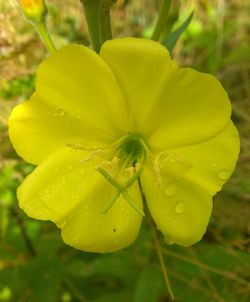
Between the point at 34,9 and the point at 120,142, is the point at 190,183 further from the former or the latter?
the point at 34,9

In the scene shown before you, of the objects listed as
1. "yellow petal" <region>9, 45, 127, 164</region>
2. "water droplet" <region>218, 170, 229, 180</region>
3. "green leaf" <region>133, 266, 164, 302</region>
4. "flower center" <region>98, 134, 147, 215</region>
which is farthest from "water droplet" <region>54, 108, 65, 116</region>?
"green leaf" <region>133, 266, 164, 302</region>

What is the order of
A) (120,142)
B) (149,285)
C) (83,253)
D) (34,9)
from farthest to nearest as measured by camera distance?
(83,253) < (149,285) < (34,9) < (120,142)

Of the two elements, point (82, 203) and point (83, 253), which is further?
point (83, 253)

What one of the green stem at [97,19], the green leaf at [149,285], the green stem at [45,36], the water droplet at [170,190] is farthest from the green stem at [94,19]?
the green leaf at [149,285]

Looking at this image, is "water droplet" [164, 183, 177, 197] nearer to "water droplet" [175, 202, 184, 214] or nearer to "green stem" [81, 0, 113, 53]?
"water droplet" [175, 202, 184, 214]

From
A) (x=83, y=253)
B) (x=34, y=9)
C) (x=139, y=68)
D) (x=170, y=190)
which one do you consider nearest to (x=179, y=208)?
(x=170, y=190)

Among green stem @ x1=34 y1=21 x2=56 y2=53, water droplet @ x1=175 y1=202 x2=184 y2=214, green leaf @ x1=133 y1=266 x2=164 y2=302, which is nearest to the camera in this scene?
water droplet @ x1=175 y1=202 x2=184 y2=214

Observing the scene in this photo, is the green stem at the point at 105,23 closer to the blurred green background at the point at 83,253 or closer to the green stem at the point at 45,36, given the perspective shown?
the green stem at the point at 45,36
